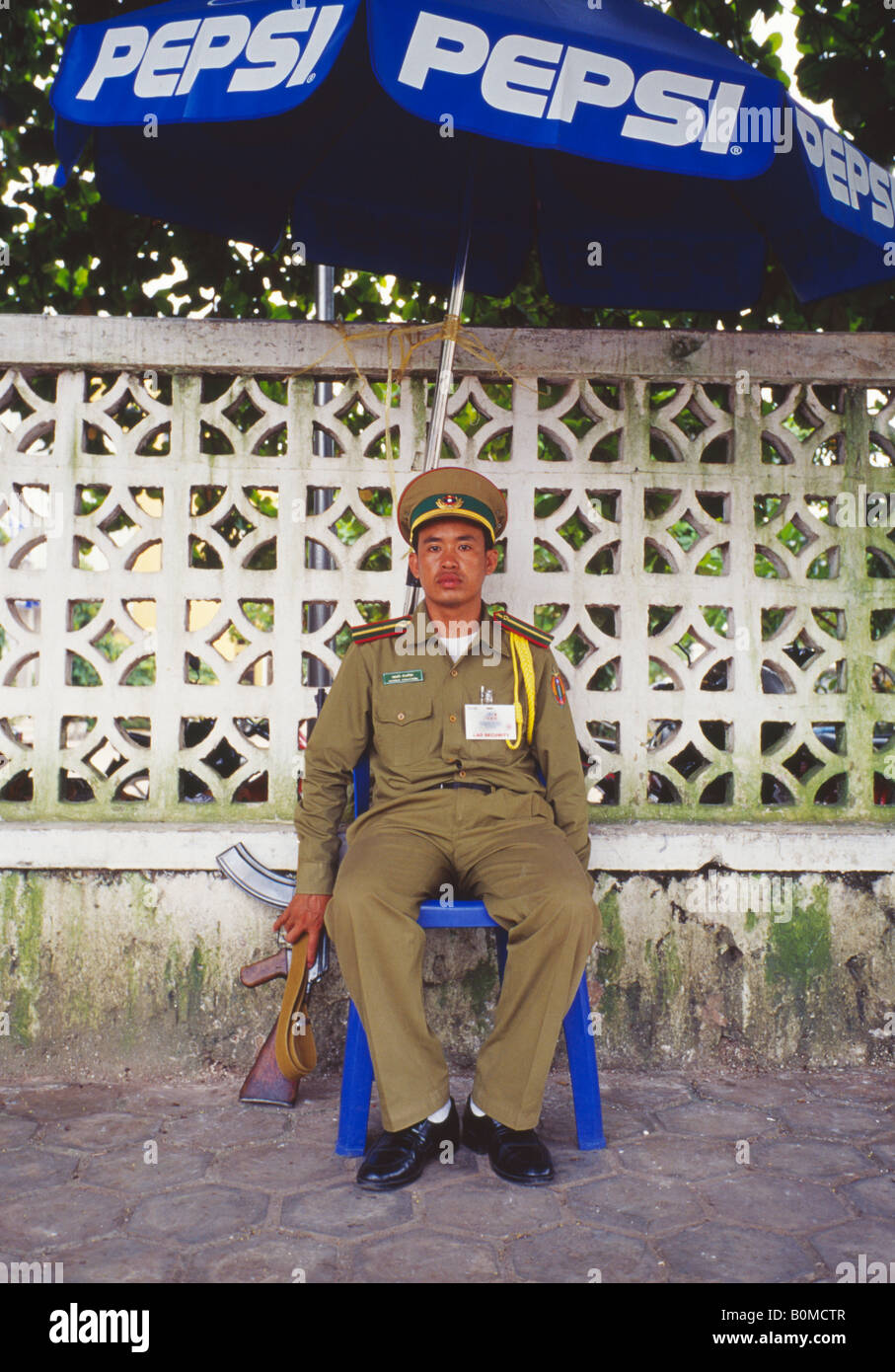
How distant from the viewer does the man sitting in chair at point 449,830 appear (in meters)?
2.62

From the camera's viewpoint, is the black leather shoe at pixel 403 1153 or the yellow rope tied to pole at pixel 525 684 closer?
the black leather shoe at pixel 403 1153

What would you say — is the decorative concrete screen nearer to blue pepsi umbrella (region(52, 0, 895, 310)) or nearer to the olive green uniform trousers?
blue pepsi umbrella (region(52, 0, 895, 310))

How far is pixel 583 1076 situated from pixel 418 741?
40.1 inches

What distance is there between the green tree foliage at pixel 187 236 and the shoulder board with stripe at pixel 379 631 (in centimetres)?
214

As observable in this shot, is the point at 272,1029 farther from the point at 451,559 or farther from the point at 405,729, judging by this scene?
the point at 451,559

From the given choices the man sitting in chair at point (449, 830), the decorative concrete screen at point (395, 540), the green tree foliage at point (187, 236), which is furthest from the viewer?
the green tree foliage at point (187, 236)

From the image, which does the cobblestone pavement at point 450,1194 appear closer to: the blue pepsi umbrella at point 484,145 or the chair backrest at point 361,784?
the chair backrest at point 361,784

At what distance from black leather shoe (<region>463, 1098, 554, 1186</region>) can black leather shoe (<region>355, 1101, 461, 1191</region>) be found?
47mm

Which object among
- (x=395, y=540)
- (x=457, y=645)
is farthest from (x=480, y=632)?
(x=395, y=540)

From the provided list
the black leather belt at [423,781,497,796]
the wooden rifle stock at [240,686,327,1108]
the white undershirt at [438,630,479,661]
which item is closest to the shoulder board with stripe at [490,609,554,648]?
the white undershirt at [438,630,479,661]

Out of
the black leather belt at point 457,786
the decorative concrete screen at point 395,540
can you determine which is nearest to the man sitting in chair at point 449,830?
the black leather belt at point 457,786

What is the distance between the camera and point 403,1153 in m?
2.56
